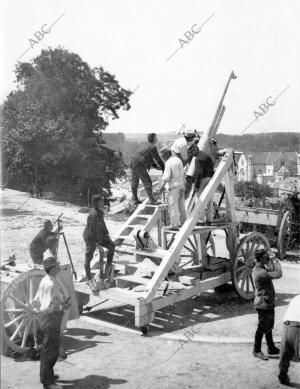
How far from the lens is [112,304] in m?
9.53

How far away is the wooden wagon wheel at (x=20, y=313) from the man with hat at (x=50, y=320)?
2.09 feet

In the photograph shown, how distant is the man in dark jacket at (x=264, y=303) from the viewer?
6672 mm

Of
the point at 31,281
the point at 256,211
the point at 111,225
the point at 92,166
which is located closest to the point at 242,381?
the point at 31,281

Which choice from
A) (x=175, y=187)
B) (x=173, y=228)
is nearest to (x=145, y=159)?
(x=175, y=187)

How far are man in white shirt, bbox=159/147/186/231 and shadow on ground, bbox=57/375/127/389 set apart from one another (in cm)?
357

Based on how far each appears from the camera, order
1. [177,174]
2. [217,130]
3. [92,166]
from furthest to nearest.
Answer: [92,166]
[217,130]
[177,174]

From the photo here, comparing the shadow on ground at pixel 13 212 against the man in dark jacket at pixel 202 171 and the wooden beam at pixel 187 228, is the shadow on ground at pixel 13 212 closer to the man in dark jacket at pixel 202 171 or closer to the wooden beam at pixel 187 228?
the man in dark jacket at pixel 202 171

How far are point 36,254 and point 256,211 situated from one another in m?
7.99

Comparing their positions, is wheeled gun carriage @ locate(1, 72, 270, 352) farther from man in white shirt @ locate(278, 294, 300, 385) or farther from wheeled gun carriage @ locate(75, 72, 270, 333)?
man in white shirt @ locate(278, 294, 300, 385)

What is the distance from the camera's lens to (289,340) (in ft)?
18.8

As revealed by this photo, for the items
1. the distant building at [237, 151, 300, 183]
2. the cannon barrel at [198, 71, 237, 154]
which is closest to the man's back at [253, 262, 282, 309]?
the cannon barrel at [198, 71, 237, 154]

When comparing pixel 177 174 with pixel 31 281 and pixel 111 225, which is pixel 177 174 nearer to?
pixel 31 281

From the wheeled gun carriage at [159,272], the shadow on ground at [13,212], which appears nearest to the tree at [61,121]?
the shadow on ground at [13,212]

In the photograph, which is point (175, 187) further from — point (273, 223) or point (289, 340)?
point (273, 223)
